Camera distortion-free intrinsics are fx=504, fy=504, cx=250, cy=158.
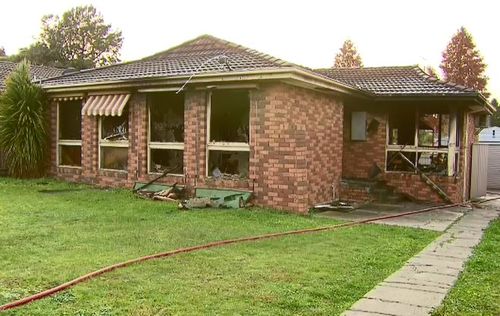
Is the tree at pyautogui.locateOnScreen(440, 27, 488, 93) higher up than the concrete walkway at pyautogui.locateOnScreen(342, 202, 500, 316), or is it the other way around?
the tree at pyautogui.locateOnScreen(440, 27, 488, 93)

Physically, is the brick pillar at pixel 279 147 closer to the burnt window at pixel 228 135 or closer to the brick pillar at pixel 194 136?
the burnt window at pixel 228 135

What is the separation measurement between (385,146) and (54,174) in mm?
9424

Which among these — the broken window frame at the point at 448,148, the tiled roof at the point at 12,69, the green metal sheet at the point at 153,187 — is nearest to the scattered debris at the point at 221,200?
the green metal sheet at the point at 153,187

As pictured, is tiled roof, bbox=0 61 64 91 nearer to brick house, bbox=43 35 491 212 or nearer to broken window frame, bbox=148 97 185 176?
brick house, bbox=43 35 491 212

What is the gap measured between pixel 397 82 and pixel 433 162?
244 centimetres

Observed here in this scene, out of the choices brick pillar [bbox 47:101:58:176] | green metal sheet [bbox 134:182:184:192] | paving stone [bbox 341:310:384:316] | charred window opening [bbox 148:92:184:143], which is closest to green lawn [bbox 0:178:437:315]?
paving stone [bbox 341:310:384:316]

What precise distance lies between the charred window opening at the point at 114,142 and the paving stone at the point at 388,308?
9.48m

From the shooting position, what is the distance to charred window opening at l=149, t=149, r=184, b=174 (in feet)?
40.7

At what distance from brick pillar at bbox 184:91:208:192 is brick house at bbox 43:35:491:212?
2 centimetres

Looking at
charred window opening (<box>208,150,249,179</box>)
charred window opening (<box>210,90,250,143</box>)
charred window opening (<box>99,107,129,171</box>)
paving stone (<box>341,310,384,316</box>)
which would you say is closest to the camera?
paving stone (<box>341,310,384,316</box>)

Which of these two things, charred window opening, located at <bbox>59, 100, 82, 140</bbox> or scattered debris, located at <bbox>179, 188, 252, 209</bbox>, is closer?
scattered debris, located at <bbox>179, 188, 252, 209</bbox>

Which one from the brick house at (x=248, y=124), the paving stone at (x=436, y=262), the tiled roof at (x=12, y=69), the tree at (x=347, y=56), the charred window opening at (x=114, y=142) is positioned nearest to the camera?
the paving stone at (x=436, y=262)

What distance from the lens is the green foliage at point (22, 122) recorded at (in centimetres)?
1400

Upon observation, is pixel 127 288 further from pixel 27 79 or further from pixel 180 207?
pixel 27 79
